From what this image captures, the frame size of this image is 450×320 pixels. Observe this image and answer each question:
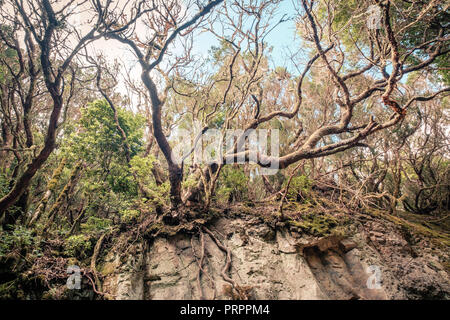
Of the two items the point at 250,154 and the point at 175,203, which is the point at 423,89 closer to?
the point at 250,154

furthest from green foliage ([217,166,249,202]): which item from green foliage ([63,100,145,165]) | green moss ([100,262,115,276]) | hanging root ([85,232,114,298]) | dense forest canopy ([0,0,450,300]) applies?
hanging root ([85,232,114,298])

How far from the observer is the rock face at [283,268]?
3.89 m

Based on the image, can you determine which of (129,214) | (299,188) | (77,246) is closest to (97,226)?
(77,246)

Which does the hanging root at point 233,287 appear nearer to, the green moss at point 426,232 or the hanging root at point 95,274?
the hanging root at point 95,274

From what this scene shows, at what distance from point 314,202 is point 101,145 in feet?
21.4

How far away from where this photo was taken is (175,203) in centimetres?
520

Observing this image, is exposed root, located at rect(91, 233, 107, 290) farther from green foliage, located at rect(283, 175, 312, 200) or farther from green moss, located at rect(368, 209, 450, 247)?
green moss, located at rect(368, 209, 450, 247)

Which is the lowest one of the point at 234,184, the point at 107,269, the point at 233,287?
the point at 233,287

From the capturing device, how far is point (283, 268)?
168 inches

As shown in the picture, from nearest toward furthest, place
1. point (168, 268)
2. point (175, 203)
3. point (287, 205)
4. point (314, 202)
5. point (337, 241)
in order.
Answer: point (168, 268) < point (337, 241) < point (175, 203) < point (287, 205) < point (314, 202)

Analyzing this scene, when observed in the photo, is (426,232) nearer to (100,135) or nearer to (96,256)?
(96,256)

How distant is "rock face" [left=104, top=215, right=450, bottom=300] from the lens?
3891mm

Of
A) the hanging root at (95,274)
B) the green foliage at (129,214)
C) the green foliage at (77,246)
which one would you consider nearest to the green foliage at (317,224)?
the green foliage at (129,214)
